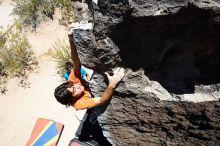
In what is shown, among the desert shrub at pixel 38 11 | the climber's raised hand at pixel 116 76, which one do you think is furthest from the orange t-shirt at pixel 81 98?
the desert shrub at pixel 38 11

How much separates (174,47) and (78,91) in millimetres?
1152

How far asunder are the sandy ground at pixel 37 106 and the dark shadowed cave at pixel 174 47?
82.8 inches

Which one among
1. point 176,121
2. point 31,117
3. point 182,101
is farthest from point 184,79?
point 31,117

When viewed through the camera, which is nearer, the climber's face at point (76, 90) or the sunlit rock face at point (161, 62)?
the sunlit rock face at point (161, 62)

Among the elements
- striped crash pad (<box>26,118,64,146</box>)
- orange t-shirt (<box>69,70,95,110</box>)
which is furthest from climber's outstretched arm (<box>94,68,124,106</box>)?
striped crash pad (<box>26,118,64,146</box>)

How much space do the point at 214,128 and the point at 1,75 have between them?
3.94m

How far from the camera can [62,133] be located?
4.82m

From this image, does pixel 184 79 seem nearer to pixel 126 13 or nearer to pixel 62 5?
pixel 126 13

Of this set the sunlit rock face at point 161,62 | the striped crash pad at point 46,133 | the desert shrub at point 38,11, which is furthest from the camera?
the desert shrub at point 38,11

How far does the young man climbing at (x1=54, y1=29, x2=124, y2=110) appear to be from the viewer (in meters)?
3.10

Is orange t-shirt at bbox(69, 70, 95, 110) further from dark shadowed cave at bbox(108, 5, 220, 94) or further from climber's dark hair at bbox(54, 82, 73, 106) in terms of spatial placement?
dark shadowed cave at bbox(108, 5, 220, 94)

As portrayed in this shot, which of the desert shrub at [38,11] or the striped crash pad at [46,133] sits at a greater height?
the desert shrub at [38,11]

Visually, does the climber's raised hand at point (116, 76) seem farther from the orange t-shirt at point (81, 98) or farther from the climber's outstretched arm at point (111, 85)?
the orange t-shirt at point (81, 98)

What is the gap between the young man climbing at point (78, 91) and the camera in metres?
3.10
